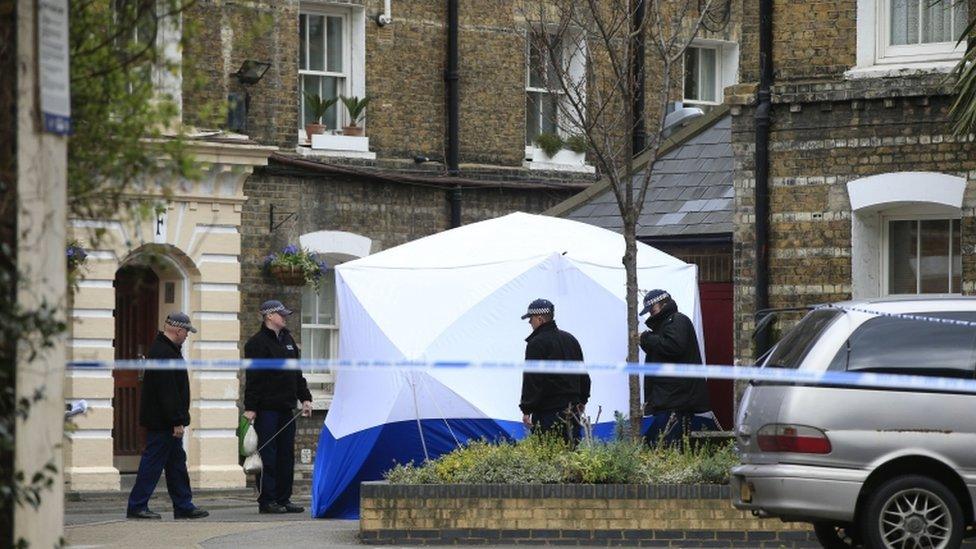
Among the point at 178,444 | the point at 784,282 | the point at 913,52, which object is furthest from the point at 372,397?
the point at 913,52

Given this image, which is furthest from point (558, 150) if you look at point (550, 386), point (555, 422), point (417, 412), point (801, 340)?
point (801, 340)

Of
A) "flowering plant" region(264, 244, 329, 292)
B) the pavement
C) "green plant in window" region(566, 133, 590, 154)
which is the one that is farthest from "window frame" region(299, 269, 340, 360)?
the pavement

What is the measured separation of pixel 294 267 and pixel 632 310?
8694 millimetres

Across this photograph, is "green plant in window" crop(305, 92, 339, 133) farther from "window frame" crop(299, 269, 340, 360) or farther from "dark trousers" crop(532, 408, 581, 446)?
"dark trousers" crop(532, 408, 581, 446)

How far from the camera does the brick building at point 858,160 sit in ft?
59.6

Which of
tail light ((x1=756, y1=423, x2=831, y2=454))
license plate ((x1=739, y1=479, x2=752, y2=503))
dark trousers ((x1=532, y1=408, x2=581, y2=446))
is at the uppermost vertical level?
tail light ((x1=756, y1=423, x2=831, y2=454))

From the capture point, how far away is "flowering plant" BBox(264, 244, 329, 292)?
966 inches

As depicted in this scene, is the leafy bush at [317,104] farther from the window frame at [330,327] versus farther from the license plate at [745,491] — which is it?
the license plate at [745,491]

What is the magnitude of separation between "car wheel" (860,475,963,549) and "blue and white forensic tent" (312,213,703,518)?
6.42 metres

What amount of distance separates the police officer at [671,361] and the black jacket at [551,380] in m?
0.63

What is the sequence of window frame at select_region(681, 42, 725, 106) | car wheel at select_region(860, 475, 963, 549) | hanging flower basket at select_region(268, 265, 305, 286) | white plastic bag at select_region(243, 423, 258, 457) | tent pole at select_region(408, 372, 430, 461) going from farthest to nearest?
window frame at select_region(681, 42, 725, 106)
hanging flower basket at select_region(268, 265, 305, 286)
tent pole at select_region(408, 372, 430, 461)
white plastic bag at select_region(243, 423, 258, 457)
car wheel at select_region(860, 475, 963, 549)

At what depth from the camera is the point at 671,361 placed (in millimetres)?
16625

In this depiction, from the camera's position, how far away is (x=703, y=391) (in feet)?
54.9

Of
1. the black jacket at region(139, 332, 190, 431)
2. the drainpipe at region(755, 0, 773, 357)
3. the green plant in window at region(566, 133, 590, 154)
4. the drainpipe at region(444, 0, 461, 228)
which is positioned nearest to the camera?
the black jacket at region(139, 332, 190, 431)
